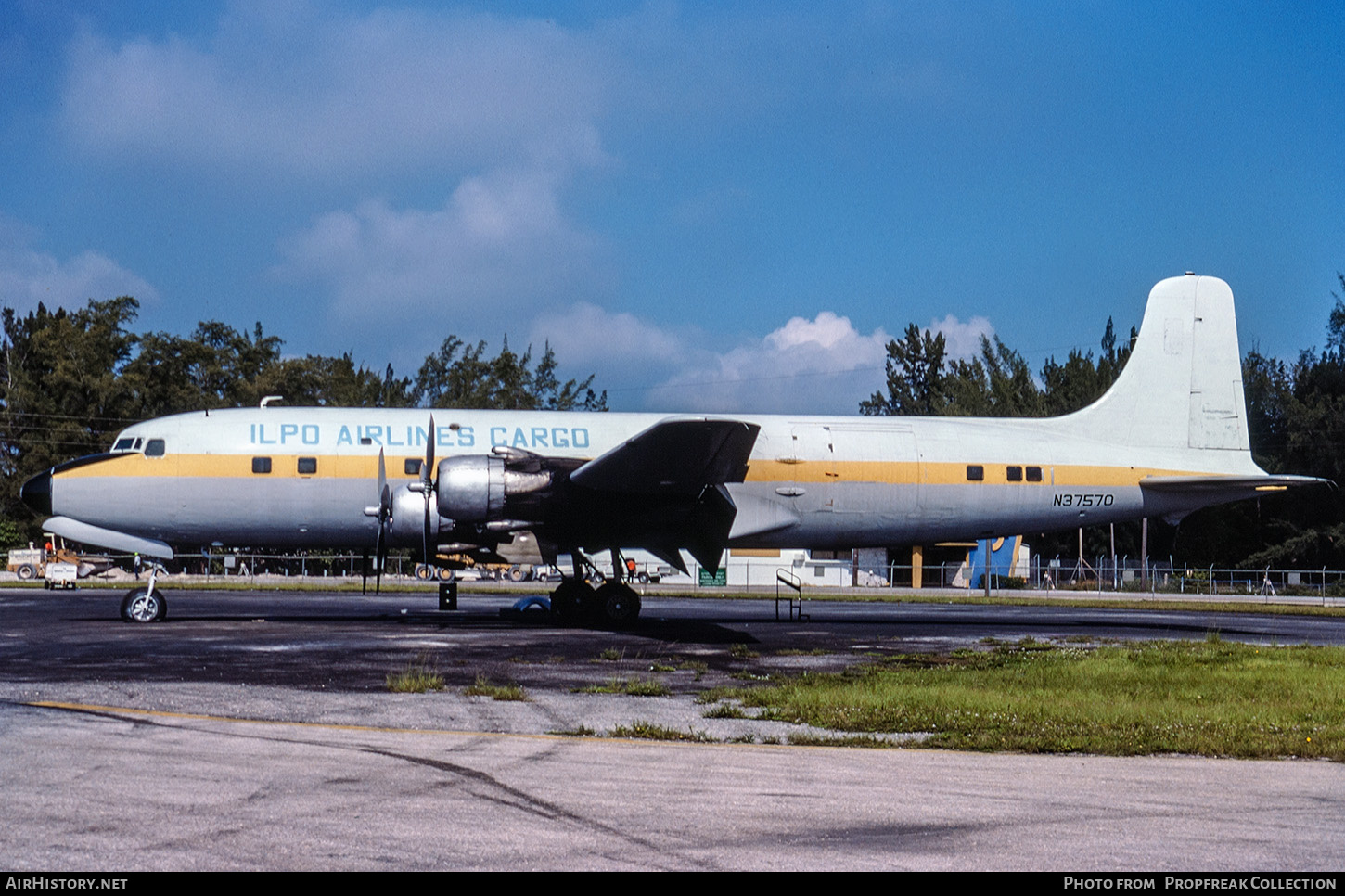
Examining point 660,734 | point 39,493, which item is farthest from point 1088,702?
point 39,493

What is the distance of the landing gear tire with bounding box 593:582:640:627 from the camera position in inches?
942

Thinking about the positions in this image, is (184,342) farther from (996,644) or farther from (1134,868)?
(1134,868)

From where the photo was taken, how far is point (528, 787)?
8.04 m

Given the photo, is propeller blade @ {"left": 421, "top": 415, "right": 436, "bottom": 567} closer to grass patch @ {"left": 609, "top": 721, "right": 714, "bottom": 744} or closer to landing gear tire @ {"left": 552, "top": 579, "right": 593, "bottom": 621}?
landing gear tire @ {"left": 552, "top": 579, "right": 593, "bottom": 621}

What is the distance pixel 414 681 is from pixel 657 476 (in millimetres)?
8646

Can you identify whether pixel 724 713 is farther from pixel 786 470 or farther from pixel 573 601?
pixel 786 470

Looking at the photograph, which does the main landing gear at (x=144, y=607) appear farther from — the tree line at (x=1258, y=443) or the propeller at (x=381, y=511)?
the tree line at (x=1258, y=443)

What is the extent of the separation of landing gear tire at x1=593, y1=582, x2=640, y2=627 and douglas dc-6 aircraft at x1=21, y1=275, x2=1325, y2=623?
46 millimetres

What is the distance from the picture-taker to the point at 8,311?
87.6m

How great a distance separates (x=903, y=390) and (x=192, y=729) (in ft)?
320

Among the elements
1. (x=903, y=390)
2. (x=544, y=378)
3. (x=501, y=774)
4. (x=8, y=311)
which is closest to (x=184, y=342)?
(x=8, y=311)

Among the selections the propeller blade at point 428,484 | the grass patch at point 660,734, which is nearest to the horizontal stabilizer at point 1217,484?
the propeller blade at point 428,484

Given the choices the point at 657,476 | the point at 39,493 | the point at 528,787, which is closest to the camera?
the point at 528,787

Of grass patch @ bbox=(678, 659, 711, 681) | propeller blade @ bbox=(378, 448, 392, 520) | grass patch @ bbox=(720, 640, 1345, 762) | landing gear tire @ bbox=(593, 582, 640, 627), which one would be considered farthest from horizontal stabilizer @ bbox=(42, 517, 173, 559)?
grass patch @ bbox=(720, 640, 1345, 762)
